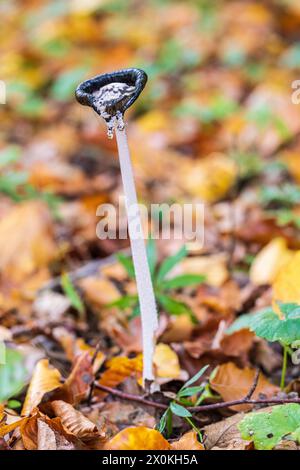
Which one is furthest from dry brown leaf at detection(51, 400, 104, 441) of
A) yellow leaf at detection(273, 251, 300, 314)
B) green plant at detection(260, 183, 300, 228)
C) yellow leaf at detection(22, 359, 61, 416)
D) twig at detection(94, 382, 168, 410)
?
green plant at detection(260, 183, 300, 228)

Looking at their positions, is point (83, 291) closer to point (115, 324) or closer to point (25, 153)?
point (115, 324)

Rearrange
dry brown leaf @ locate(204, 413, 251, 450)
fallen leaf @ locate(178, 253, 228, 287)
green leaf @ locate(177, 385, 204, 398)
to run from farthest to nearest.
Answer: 1. fallen leaf @ locate(178, 253, 228, 287)
2. green leaf @ locate(177, 385, 204, 398)
3. dry brown leaf @ locate(204, 413, 251, 450)

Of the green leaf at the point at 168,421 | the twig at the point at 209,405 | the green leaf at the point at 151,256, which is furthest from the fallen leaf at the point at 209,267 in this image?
the green leaf at the point at 168,421

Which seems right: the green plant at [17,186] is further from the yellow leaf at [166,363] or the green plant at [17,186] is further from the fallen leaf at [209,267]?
the yellow leaf at [166,363]

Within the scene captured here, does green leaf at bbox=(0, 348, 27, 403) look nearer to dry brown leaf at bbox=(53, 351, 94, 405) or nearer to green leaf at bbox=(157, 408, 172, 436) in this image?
dry brown leaf at bbox=(53, 351, 94, 405)

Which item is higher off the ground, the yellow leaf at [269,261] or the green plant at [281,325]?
the yellow leaf at [269,261]

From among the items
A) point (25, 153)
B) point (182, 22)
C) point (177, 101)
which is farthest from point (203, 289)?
Result: point (182, 22)
